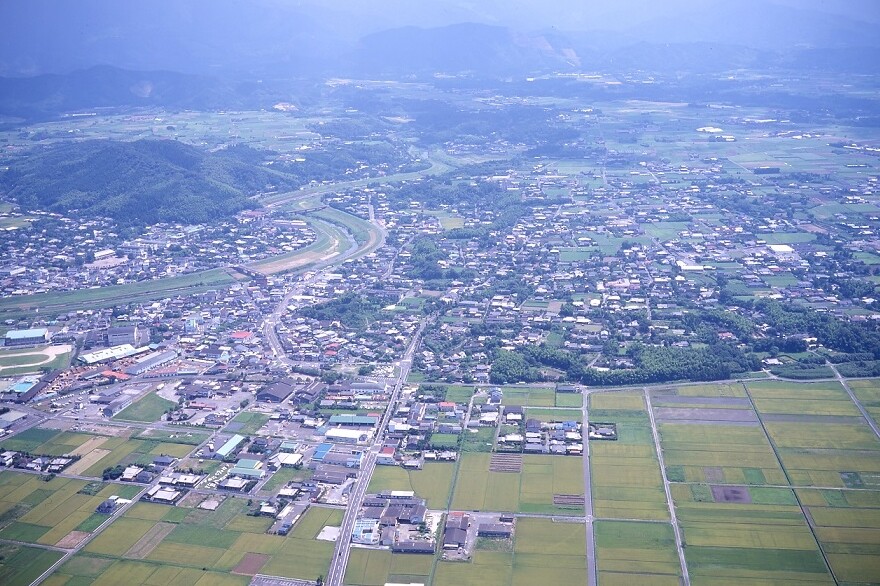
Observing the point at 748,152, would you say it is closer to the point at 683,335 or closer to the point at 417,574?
the point at 683,335

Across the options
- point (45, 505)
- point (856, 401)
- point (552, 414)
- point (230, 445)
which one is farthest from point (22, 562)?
point (856, 401)

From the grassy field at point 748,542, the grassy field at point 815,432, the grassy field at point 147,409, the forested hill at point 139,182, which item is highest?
the forested hill at point 139,182

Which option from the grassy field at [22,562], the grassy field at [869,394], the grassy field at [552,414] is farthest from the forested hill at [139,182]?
the grassy field at [869,394]

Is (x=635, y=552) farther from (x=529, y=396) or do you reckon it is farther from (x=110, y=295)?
(x=110, y=295)

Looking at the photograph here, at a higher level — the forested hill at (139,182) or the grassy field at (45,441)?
the forested hill at (139,182)

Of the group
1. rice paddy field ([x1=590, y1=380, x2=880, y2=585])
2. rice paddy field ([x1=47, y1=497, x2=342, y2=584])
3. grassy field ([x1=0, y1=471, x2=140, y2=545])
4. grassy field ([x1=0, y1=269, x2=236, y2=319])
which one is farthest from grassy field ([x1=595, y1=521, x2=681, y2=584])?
grassy field ([x1=0, y1=269, x2=236, y2=319])

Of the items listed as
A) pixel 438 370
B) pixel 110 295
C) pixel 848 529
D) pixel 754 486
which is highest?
pixel 110 295

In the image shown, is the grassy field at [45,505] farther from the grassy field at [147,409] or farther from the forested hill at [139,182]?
the forested hill at [139,182]

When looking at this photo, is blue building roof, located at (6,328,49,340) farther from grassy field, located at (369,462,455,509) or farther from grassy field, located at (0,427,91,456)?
grassy field, located at (369,462,455,509)
